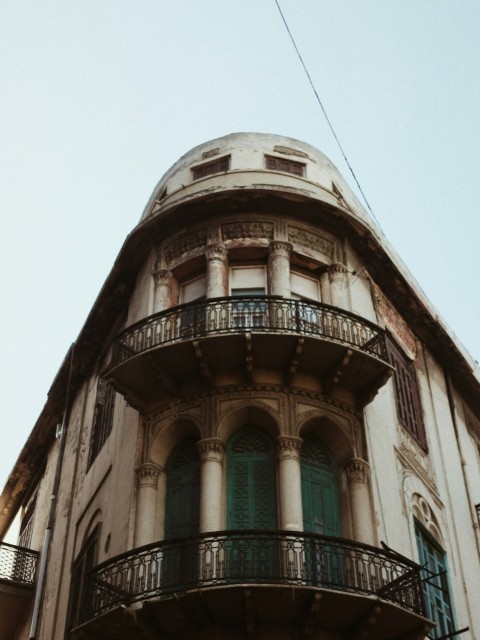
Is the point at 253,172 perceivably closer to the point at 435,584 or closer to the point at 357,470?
the point at 357,470

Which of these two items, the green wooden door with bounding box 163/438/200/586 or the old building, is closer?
the old building

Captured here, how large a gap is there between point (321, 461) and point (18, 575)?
8.65m

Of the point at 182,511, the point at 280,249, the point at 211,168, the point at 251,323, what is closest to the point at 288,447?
the point at 182,511

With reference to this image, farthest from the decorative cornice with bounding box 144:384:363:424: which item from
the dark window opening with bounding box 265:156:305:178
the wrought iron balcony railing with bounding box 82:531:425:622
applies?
the dark window opening with bounding box 265:156:305:178

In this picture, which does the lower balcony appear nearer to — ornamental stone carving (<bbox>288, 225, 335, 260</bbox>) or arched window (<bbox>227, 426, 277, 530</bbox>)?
arched window (<bbox>227, 426, 277, 530</bbox>)

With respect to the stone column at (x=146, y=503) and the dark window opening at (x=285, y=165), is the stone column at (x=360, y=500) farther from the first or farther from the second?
the dark window opening at (x=285, y=165)

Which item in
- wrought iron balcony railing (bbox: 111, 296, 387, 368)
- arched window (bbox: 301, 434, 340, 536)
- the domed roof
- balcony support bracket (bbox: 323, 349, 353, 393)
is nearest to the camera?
arched window (bbox: 301, 434, 340, 536)

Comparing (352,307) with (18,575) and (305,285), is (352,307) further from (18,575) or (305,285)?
(18,575)

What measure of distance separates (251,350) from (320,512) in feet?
8.87

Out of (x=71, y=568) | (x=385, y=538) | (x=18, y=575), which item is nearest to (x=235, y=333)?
(x=385, y=538)

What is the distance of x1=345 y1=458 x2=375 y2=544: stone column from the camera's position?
14023 mm

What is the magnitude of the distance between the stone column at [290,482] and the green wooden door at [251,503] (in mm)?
254

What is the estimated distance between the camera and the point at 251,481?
47.4ft

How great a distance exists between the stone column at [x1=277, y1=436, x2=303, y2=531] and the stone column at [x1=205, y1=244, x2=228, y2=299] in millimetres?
3386
